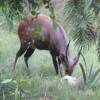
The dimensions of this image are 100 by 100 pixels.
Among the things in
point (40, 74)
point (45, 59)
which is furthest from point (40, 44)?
point (45, 59)

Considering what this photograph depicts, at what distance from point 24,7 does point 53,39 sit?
498cm

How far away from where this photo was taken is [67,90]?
21.9 ft

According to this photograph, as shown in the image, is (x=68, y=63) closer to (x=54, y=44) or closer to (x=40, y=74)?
(x=54, y=44)

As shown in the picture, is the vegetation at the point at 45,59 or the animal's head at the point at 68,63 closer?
the vegetation at the point at 45,59

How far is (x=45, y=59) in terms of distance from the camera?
33.2ft

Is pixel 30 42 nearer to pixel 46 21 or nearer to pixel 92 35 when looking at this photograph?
pixel 46 21

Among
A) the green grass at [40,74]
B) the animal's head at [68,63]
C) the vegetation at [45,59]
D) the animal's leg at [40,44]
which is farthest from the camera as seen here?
the animal's leg at [40,44]

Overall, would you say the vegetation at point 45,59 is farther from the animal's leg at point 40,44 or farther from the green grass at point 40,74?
the animal's leg at point 40,44

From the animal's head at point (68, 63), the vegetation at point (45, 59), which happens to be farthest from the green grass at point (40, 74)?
the animal's head at point (68, 63)

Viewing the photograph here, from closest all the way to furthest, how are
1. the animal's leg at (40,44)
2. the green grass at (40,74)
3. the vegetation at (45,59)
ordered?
the vegetation at (45,59) < the green grass at (40,74) < the animal's leg at (40,44)

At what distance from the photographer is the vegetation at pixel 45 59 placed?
2.50 meters

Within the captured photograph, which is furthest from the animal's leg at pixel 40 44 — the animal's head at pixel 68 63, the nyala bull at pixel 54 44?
the animal's head at pixel 68 63

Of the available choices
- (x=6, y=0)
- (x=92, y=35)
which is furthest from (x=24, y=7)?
(x=92, y=35)

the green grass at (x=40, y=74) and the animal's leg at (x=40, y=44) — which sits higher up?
the animal's leg at (x=40, y=44)
